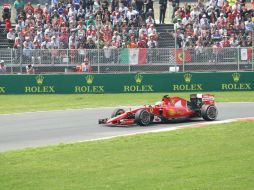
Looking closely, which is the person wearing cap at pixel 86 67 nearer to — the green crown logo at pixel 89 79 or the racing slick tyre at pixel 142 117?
the green crown logo at pixel 89 79

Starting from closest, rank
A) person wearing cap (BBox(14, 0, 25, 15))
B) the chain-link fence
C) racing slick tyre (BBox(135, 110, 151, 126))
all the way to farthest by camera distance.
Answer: racing slick tyre (BBox(135, 110, 151, 126)) → the chain-link fence → person wearing cap (BBox(14, 0, 25, 15))

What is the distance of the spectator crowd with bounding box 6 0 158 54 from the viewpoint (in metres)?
33.8

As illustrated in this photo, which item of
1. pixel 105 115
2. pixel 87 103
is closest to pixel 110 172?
pixel 105 115

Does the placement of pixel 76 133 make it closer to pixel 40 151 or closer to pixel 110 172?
pixel 40 151

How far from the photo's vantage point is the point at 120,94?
104 feet

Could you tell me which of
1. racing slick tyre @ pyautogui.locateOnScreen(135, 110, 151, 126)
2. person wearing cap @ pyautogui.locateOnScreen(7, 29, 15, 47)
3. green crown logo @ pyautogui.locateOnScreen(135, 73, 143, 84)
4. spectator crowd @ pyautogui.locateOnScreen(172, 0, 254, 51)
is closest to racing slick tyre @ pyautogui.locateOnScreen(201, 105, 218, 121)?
racing slick tyre @ pyautogui.locateOnScreen(135, 110, 151, 126)

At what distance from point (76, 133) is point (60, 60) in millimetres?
12429

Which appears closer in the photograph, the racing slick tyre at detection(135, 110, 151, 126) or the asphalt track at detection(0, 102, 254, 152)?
the asphalt track at detection(0, 102, 254, 152)

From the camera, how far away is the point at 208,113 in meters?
22.0

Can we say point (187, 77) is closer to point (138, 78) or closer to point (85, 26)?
point (138, 78)

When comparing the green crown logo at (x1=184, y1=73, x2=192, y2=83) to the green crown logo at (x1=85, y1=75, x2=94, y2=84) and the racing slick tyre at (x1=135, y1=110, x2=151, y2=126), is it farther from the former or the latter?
the racing slick tyre at (x1=135, y1=110, x2=151, y2=126)

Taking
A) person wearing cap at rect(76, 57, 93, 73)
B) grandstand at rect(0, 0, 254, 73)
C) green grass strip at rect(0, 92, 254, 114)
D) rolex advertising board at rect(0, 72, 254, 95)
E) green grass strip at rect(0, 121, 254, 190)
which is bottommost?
green grass strip at rect(0, 121, 254, 190)

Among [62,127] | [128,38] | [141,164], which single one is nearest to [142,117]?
[62,127]

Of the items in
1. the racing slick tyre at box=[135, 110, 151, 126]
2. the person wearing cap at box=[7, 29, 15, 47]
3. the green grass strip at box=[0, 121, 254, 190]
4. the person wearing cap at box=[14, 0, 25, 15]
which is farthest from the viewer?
the person wearing cap at box=[14, 0, 25, 15]
